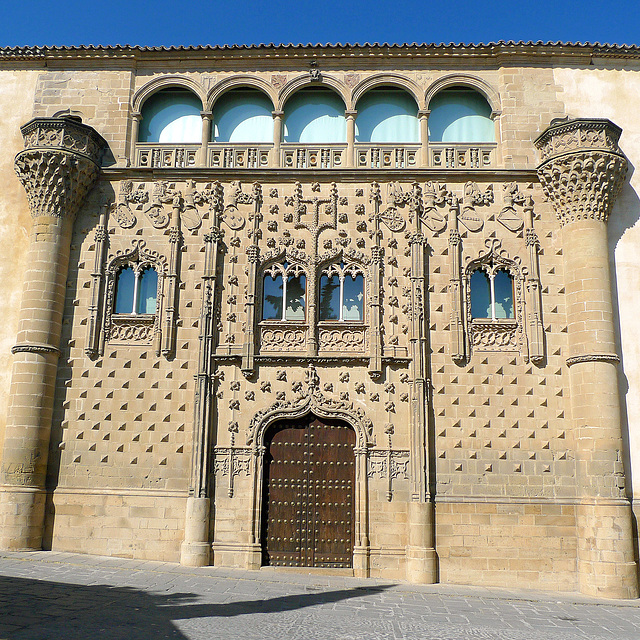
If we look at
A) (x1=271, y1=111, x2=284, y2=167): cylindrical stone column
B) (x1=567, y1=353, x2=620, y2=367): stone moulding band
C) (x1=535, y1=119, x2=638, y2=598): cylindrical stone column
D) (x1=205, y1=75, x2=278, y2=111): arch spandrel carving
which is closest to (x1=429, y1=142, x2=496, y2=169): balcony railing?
(x1=535, y1=119, x2=638, y2=598): cylindrical stone column

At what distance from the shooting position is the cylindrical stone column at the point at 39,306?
46.6ft

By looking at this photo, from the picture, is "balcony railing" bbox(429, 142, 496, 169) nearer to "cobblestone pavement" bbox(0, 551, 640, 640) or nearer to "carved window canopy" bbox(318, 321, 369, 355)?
"carved window canopy" bbox(318, 321, 369, 355)

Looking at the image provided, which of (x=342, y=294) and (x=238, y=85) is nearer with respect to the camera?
(x=342, y=294)

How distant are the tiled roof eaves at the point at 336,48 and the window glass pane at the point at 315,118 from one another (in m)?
1.14

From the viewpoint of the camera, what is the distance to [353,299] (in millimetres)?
15562

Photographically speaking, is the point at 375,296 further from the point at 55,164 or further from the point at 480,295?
the point at 55,164

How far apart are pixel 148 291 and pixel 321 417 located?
16.8 ft

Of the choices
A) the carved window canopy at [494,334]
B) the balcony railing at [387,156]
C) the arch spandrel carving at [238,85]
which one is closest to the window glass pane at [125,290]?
the arch spandrel carving at [238,85]

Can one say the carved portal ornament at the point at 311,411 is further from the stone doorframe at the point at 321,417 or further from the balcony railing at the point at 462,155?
the balcony railing at the point at 462,155

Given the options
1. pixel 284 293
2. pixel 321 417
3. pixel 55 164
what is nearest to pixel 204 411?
pixel 321 417

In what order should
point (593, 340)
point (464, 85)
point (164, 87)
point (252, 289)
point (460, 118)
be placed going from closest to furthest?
point (593, 340) → point (252, 289) → point (464, 85) → point (460, 118) → point (164, 87)

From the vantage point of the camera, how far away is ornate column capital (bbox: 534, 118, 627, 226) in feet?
49.1

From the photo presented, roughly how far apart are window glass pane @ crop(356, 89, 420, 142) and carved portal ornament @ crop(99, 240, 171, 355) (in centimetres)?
598

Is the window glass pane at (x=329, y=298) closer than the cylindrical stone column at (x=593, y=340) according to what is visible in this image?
No
